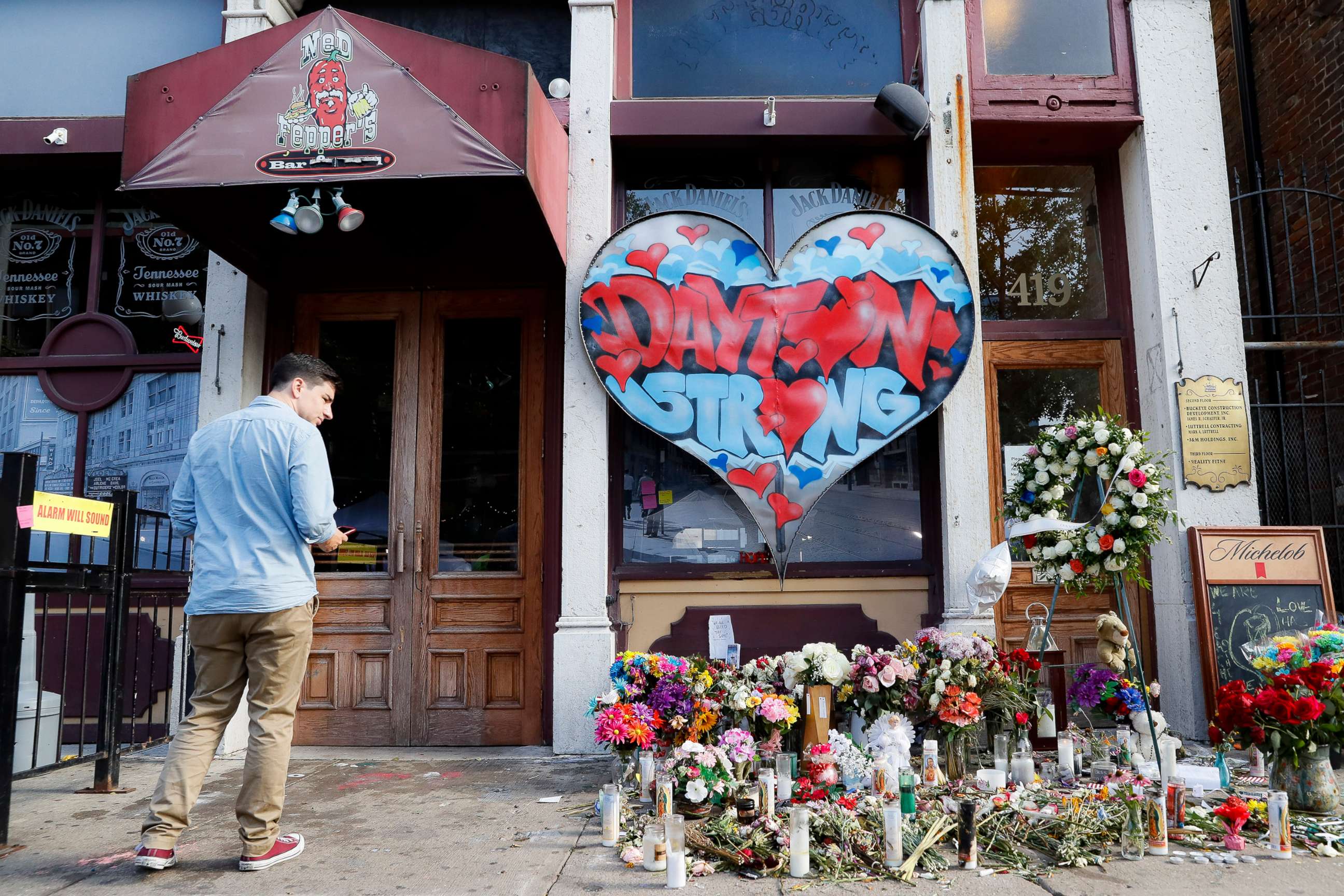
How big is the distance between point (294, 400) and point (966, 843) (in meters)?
3.38

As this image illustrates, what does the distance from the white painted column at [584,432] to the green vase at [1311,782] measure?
12.0 feet

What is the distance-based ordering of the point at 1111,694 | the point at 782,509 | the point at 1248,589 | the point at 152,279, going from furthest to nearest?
the point at 152,279, the point at 782,509, the point at 1248,589, the point at 1111,694

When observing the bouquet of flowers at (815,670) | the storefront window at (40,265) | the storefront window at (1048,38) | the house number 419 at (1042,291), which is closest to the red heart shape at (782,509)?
the bouquet of flowers at (815,670)

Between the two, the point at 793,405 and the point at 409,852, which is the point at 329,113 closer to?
the point at 793,405

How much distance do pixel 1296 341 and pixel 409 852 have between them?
730 centimetres

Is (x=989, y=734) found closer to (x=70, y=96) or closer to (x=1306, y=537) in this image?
(x=1306, y=537)

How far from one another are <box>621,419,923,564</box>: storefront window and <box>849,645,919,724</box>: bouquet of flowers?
52.0 inches

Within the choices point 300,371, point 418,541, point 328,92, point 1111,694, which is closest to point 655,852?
point 300,371

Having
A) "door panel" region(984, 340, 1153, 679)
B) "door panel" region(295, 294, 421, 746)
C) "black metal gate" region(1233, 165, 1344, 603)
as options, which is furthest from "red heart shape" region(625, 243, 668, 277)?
"black metal gate" region(1233, 165, 1344, 603)

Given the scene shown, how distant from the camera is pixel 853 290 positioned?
6.09m

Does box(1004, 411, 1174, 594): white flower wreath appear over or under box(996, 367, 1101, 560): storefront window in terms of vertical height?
under

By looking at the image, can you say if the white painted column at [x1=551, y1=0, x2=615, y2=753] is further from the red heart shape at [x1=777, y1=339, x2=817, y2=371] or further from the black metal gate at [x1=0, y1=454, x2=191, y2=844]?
→ the black metal gate at [x1=0, y1=454, x2=191, y2=844]

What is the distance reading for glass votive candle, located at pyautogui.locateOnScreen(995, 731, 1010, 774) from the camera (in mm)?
4633

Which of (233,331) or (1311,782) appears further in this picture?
(233,331)
